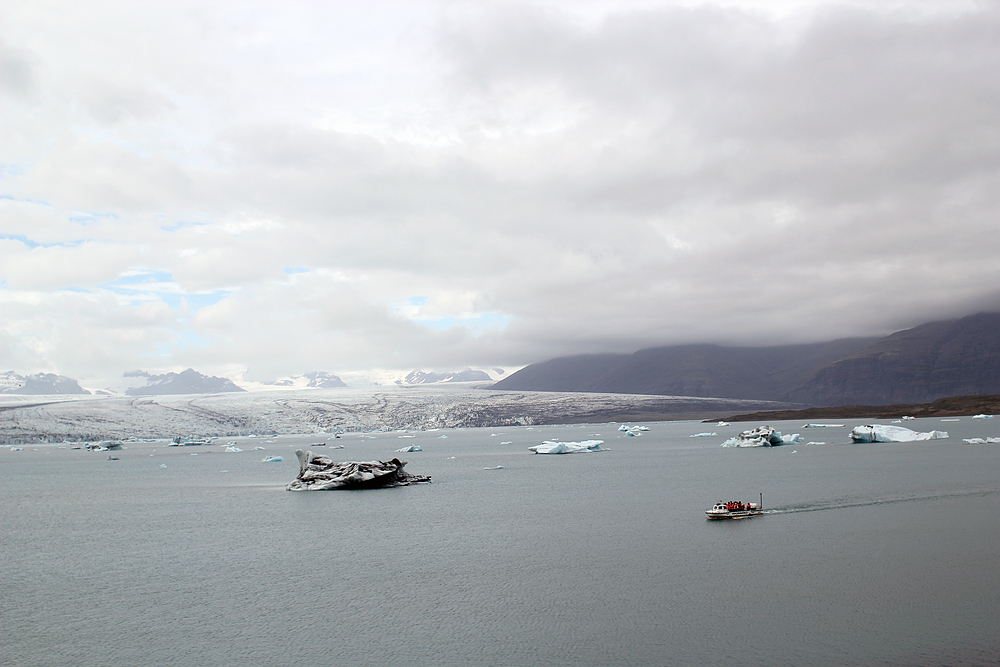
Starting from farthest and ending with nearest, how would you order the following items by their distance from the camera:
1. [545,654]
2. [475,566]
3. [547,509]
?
[547,509], [475,566], [545,654]

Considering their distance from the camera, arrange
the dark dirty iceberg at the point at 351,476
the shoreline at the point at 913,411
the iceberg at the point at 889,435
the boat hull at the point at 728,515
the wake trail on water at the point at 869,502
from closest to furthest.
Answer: the boat hull at the point at 728,515 < the wake trail on water at the point at 869,502 < the dark dirty iceberg at the point at 351,476 < the iceberg at the point at 889,435 < the shoreline at the point at 913,411

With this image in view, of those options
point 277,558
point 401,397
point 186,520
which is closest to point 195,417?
point 401,397

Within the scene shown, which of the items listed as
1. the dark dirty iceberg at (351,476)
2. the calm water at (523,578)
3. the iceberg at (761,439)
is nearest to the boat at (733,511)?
the calm water at (523,578)

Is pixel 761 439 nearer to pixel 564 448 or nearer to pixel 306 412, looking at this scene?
pixel 564 448

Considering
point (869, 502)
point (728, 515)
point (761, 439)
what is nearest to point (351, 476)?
point (728, 515)

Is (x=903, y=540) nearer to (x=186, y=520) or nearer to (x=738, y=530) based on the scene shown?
(x=738, y=530)

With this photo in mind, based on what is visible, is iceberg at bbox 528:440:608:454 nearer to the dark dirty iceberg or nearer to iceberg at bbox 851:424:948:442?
iceberg at bbox 851:424:948:442

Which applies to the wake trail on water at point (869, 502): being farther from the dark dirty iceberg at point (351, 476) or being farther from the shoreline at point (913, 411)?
the shoreline at point (913, 411)
